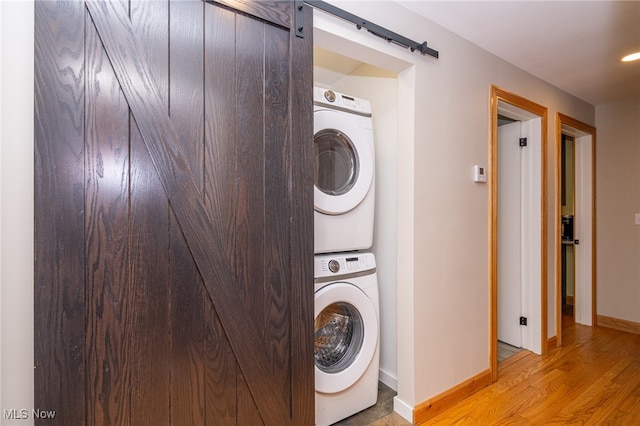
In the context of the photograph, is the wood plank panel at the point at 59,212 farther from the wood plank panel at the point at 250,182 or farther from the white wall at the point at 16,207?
the wood plank panel at the point at 250,182

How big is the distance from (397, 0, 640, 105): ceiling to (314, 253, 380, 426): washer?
56.6 inches

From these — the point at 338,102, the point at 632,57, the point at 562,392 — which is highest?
the point at 632,57

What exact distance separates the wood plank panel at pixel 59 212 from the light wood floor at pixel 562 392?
1.61 metres

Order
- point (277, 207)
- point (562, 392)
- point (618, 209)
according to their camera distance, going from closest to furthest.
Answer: point (277, 207) < point (562, 392) < point (618, 209)

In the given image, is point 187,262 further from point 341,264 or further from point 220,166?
point 341,264

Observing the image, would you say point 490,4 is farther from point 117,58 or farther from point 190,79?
point 117,58

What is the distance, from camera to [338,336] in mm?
1892

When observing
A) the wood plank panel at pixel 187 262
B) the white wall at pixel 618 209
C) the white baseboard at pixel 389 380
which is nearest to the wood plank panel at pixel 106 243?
the wood plank panel at pixel 187 262

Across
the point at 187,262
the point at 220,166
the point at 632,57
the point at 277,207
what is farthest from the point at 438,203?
the point at 632,57

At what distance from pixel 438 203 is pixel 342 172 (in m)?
0.62

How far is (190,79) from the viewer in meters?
1.05

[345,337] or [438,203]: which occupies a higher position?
[438,203]

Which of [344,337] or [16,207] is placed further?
[344,337]

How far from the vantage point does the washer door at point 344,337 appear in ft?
5.67
